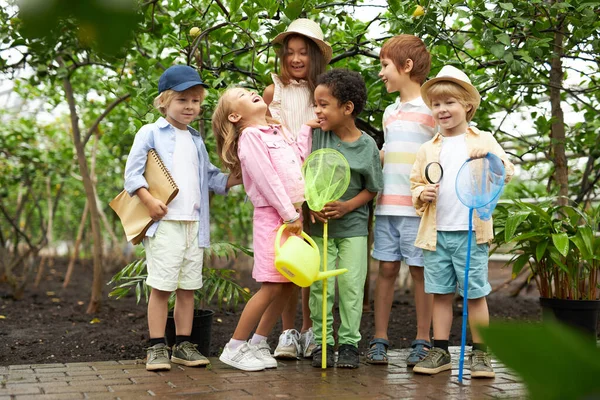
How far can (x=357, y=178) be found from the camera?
12.1 ft

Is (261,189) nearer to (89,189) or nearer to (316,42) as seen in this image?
(316,42)

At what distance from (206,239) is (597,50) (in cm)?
244

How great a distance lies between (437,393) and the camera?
10.0 feet

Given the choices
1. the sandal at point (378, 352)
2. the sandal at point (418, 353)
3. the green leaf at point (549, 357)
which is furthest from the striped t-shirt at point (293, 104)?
the green leaf at point (549, 357)

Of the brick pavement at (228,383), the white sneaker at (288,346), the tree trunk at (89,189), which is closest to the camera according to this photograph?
the brick pavement at (228,383)

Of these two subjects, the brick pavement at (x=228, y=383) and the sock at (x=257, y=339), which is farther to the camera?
the sock at (x=257, y=339)

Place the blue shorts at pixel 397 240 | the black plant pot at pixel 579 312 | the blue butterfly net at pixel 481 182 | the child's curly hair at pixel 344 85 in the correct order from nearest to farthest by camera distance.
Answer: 1. the blue butterfly net at pixel 481 182
2. the child's curly hair at pixel 344 85
3. the blue shorts at pixel 397 240
4. the black plant pot at pixel 579 312

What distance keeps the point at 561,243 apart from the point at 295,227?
1.55m

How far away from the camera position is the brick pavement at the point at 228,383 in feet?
9.74

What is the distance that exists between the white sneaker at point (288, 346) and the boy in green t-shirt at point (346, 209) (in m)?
0.13

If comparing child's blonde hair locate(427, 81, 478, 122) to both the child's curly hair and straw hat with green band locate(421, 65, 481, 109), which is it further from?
the child's curly hair

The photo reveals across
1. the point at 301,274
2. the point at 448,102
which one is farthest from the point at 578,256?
the point at 301,274

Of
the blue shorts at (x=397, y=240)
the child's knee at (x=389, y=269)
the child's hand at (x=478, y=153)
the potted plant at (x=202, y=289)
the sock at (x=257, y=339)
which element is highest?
the child's hand at (x=478, y=153)

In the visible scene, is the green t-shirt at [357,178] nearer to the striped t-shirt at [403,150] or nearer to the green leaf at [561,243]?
the striped t-shirt at [403,150]
